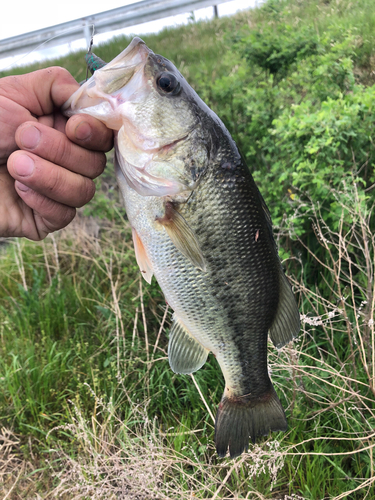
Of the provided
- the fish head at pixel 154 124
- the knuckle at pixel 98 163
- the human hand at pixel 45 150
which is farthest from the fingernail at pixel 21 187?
the fish head at pixel 154 124

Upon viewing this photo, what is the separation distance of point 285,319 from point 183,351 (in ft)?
1.49

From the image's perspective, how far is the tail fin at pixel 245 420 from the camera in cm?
169

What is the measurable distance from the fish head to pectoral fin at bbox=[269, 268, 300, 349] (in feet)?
2.00

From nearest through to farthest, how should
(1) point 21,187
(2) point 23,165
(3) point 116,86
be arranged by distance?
1. (3) point 116,86
2. (2) point 23,165
3. (1) point 21,187

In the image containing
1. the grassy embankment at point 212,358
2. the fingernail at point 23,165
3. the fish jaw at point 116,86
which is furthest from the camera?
the grassy embankment at point 212,358

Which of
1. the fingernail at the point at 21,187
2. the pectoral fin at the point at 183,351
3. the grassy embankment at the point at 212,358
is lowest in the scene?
the grassy embankment at the point at 212,358

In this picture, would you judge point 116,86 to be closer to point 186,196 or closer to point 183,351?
point 186,196

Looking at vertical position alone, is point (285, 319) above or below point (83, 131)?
below

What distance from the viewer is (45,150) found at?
1.55 meters

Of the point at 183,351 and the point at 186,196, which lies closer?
the point at 186,196

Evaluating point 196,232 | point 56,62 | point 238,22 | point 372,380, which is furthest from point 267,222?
point 56,62

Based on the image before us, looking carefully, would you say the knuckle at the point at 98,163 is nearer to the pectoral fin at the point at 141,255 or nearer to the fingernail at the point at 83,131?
the fingernail at the point at 83,131

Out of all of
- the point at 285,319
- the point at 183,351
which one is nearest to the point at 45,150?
the point at 183,351

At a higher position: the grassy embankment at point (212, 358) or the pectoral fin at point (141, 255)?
the pectoral fin at point (141, 255)
